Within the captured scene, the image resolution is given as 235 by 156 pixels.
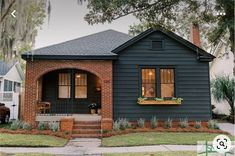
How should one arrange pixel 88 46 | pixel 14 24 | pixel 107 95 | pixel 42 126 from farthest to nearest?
pixel 88 46
pixel 107 95
pixel 42 126
pixel 14 24

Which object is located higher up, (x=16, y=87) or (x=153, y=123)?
(x=16, y=87)

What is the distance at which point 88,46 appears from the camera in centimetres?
1512

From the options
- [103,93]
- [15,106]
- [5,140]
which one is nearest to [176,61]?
[103,93]

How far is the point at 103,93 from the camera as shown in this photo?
13.3 m

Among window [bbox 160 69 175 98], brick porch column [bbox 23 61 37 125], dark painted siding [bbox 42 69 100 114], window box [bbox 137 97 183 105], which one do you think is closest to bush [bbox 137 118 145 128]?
window box [bbox 137 97 183 105]

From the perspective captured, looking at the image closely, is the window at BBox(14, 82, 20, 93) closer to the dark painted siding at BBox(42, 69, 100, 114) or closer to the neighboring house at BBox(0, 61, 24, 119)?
the neighboring house at BBox(0, 61, 24, 119)

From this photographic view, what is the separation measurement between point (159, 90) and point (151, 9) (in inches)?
213

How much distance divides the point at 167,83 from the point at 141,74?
1369 millimetres

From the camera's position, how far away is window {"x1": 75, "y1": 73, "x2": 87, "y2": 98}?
1555cm

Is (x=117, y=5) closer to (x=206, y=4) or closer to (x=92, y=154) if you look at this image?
(x=206, y=4)

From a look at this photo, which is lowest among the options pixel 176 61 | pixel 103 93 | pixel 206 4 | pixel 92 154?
pixel 92 154

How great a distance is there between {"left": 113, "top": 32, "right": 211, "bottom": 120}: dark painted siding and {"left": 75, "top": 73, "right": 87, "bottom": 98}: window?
257cm

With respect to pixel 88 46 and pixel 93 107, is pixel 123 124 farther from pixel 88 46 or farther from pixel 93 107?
pixel 88 46

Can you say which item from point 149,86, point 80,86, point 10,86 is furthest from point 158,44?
point 10,86
